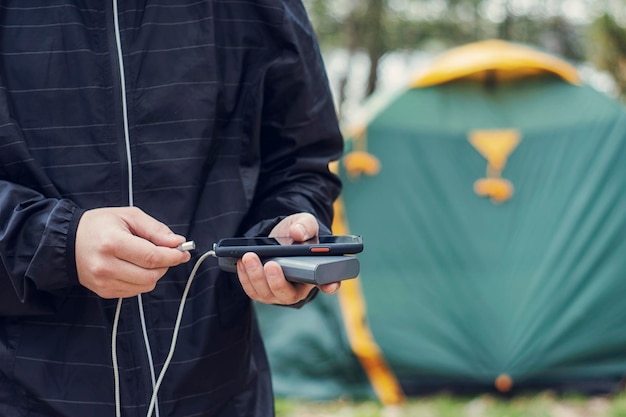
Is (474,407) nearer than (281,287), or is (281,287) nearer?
(281,287)

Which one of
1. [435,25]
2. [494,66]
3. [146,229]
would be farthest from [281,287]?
[435,25]

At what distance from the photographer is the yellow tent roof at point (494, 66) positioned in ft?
10.5

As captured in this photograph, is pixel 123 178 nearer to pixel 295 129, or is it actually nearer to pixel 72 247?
pixel 72 247

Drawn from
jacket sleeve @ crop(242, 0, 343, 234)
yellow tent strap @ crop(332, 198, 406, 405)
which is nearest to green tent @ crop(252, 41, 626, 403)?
yellow tent strap @ crop(332, 198, 406, 405)

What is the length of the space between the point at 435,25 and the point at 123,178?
364 inches

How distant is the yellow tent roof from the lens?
10.5 ft

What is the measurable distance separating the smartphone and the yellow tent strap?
2099mm

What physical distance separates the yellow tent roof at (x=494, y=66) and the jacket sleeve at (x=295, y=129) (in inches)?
85.1

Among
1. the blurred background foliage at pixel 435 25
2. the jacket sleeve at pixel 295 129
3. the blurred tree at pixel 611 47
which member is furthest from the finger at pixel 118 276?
the blurred background foliage at pixel 435 25

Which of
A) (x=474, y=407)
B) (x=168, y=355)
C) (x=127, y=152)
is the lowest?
(x=474, y=407)

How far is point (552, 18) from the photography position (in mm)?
9945

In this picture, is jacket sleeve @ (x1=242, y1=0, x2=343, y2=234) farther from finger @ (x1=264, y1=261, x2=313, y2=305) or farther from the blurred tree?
the blurred tree

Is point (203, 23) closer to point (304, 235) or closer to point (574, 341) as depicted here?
point (304, 235)

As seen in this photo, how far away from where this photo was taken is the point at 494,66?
3197 millimetres
